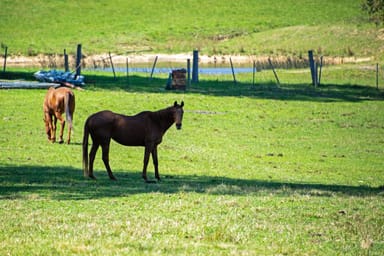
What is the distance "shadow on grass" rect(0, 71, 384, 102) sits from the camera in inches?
1698

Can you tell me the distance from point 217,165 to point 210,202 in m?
8.17

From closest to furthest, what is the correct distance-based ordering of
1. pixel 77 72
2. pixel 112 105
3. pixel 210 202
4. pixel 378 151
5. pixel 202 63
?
1. pixel 210 202
2. pixel 378 151
3. pixel 112 105
4. pixel 77 72
5. pixel 202 63

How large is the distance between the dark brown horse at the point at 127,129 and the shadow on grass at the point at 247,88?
Result: 2244 centimetres

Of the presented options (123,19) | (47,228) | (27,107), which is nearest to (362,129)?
(27,107)

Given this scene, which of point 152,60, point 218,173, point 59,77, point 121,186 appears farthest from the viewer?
point 152,60

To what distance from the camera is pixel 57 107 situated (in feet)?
87.8

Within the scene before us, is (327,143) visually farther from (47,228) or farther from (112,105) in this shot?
(47,228)

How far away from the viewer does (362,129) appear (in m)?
33.5

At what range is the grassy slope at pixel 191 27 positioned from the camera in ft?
237

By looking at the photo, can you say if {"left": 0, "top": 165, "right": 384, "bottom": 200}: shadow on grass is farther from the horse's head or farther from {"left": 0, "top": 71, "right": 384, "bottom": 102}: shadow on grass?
{"left": 0, "top": 71, "right": 384, "bottom": 102}: shadow on grass

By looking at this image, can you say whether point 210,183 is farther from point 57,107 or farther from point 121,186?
point 57,107

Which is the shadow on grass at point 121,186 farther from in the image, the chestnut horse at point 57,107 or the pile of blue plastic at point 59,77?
the pile of blue plastic at point 59,77

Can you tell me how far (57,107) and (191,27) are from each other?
58.3 m

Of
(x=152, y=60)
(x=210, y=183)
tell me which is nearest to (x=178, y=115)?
(x=210, y=183)
